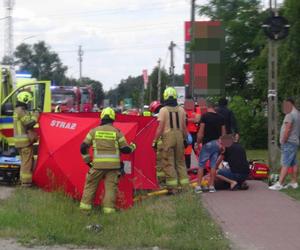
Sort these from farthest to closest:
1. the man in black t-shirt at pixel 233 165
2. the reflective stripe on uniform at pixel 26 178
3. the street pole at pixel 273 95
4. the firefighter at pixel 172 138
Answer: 1. the street pole at pixel 273 95
2. the reflective stripe on uniform at pixel 26 178
3. the man in black t-shirt at pixel 233 165
4. the firefighter at pixel 172 138

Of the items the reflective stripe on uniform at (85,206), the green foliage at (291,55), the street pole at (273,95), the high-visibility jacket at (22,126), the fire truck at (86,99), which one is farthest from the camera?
the fire truck at (86,99)

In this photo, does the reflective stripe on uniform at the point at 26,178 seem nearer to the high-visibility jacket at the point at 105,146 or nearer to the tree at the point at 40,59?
the high-visibility jacket at the point at 105,146

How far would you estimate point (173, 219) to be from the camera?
29.4 ft

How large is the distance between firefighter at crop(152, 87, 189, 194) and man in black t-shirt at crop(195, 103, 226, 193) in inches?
14.5

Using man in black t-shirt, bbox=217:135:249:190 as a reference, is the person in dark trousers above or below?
above

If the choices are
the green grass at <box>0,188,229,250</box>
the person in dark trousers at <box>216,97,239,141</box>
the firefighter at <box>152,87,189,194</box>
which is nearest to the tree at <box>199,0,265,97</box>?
the person in dark trousers at <box>216,97,239,141</box>

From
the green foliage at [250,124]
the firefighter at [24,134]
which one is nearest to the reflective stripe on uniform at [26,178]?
the firefighter at [24,134]

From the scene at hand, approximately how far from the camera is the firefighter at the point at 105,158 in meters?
9.90

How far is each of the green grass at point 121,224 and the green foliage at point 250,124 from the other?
44.6 feet

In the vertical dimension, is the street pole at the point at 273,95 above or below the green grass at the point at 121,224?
above

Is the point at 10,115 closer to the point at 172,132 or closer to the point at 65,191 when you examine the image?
the point at 65,191

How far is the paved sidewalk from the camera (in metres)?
7.75

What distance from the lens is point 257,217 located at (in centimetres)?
915

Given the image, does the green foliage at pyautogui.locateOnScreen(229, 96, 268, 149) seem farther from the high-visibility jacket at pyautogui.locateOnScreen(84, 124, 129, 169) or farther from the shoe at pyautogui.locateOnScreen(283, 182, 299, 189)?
the high-visibility jacket at pyautogui.locateOnScreen(84, 124, 129, 169)
